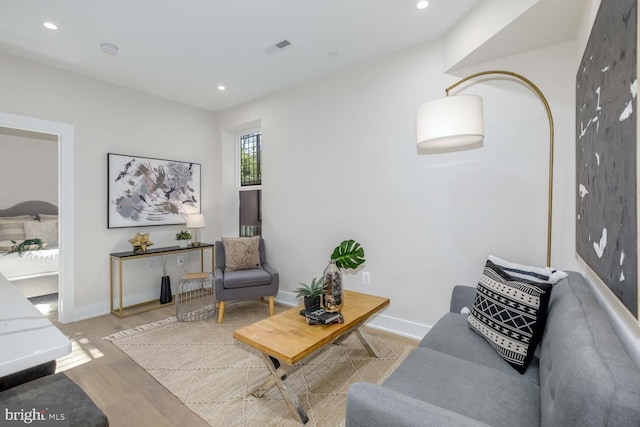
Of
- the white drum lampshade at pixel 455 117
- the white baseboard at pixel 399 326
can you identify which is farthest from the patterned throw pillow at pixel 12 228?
the white drum lampshade at pixel 455 117

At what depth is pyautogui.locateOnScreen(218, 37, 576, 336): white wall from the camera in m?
2.24

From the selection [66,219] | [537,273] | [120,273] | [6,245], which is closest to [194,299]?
[120,273]

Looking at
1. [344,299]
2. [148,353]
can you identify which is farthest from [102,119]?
[344,299]

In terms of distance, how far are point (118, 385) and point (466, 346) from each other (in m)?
2.37

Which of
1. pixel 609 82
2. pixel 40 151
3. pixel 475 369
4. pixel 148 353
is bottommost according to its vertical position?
pixel 148 353

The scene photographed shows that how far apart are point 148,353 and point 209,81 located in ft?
9.75

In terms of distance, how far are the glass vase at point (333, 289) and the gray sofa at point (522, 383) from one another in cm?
72

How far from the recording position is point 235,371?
2285mm

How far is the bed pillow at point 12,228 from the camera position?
4.43 metres

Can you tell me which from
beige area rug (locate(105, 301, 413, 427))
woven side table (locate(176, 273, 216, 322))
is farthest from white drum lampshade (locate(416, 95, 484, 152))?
woven side table (locate(176, 273, 216, 322))

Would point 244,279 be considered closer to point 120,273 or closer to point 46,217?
point 120,273

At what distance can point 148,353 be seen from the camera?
2.56 meters

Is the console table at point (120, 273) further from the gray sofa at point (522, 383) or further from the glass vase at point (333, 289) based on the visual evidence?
the gray sofa at point (522, 383)

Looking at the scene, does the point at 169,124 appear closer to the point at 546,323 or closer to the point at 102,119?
the point at 102,119
